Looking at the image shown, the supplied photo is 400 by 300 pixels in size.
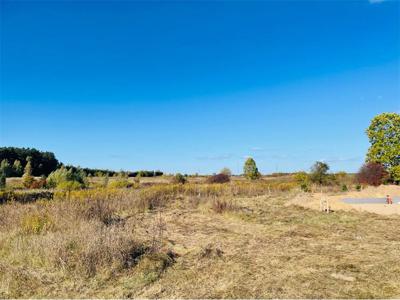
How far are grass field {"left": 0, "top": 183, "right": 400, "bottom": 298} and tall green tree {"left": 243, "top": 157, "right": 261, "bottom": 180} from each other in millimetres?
31248

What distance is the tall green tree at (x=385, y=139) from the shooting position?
2067cm

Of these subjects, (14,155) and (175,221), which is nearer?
(175,221)

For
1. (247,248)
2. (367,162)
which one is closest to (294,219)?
(247,248)

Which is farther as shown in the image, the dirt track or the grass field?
the dirt track

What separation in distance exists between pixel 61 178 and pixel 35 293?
24.3 m

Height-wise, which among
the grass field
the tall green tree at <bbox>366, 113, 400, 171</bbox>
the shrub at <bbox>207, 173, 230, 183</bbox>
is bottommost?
the grass field

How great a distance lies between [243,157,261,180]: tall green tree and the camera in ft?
135

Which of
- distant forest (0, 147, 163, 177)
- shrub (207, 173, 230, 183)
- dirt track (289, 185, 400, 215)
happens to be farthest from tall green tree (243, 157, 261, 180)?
dirt track (289, 185, 400, 215)

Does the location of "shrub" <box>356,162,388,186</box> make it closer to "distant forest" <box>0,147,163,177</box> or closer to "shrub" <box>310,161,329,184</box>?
"shrub" <box>310,161,329,184</box>

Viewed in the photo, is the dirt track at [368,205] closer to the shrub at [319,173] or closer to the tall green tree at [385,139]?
the tall green tree at [385,139]

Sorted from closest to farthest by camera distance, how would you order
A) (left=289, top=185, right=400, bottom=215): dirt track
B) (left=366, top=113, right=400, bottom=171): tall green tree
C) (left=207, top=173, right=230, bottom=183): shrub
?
1. (left=289, top=185, right=400, bottom=215): dirt track
2. (left=366, top=113, right=400, bottom=171): tall green tree
3. (left=207, top=173, right=230, bottom=183): shrub

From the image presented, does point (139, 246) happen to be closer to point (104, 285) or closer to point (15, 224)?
point (104, 285)

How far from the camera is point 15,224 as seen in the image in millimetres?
7895

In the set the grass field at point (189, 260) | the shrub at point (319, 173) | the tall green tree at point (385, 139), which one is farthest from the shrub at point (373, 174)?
the grass field at point (189, 260)
